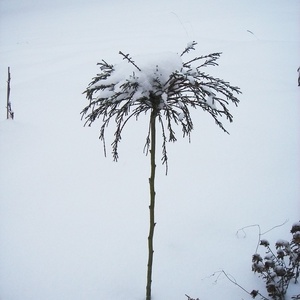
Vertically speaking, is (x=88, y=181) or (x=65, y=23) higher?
(x=65, y=23)

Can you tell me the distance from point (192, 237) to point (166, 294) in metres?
1.31

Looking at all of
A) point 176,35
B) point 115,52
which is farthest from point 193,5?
point 115,52

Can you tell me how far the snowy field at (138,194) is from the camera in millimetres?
4289

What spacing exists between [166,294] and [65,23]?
35612 mm

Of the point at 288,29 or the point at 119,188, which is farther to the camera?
the point at 288,29

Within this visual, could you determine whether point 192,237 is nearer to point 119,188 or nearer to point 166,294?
point 166,294

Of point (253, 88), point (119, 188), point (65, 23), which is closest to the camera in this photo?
point (119, 188)

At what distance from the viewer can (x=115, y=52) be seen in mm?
18281

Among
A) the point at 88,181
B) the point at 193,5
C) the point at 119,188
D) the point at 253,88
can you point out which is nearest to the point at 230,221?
the point at 119,188

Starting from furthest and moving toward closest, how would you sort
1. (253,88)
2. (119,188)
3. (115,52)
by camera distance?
(115,52) < (253,88) < (119,188)

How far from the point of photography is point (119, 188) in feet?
21.4

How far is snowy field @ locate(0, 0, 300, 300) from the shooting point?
429 cm

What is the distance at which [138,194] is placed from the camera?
6.28 meters

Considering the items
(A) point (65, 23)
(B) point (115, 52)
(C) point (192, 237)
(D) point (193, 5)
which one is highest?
(D) point (193, 5)
